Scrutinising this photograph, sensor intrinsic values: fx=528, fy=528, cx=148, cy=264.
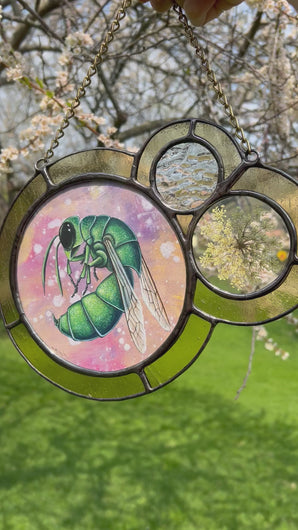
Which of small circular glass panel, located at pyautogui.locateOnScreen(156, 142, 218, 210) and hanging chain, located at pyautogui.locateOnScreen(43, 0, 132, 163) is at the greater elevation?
hanging chain, located at pyautogui.locateOnScreen(43, 0, 132, 163)

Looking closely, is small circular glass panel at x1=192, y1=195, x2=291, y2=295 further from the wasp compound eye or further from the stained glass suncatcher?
the wasp compound eye

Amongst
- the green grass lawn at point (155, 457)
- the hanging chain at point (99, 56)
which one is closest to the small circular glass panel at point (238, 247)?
the hanging chain at point (99, 56)

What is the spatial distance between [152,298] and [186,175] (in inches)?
8.1

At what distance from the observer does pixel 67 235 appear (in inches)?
35.6

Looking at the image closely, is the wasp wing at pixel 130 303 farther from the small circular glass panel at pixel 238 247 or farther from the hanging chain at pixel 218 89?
the hanging chain at pixel 218 89

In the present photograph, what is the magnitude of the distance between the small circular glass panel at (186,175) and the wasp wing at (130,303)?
13 centimetres

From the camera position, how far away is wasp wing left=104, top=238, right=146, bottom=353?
863 mm

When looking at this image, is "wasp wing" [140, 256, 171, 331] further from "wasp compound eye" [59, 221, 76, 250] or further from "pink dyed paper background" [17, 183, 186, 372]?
"wasp compound eye" [59, 221, 76, 250]

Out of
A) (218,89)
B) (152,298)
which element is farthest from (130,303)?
(218,89)

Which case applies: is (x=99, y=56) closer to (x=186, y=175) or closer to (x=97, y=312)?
(x=186, y=175)

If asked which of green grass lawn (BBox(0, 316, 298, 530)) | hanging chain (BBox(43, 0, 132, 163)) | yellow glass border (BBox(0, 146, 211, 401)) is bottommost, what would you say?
green grass lawn (BBox(0, 316, 298, 530))

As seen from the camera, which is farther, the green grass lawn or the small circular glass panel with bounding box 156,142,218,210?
the green grass lawn

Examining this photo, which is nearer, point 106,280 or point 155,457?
point 106,280

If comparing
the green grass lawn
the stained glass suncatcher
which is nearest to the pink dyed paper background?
the stained glass suncatcher
